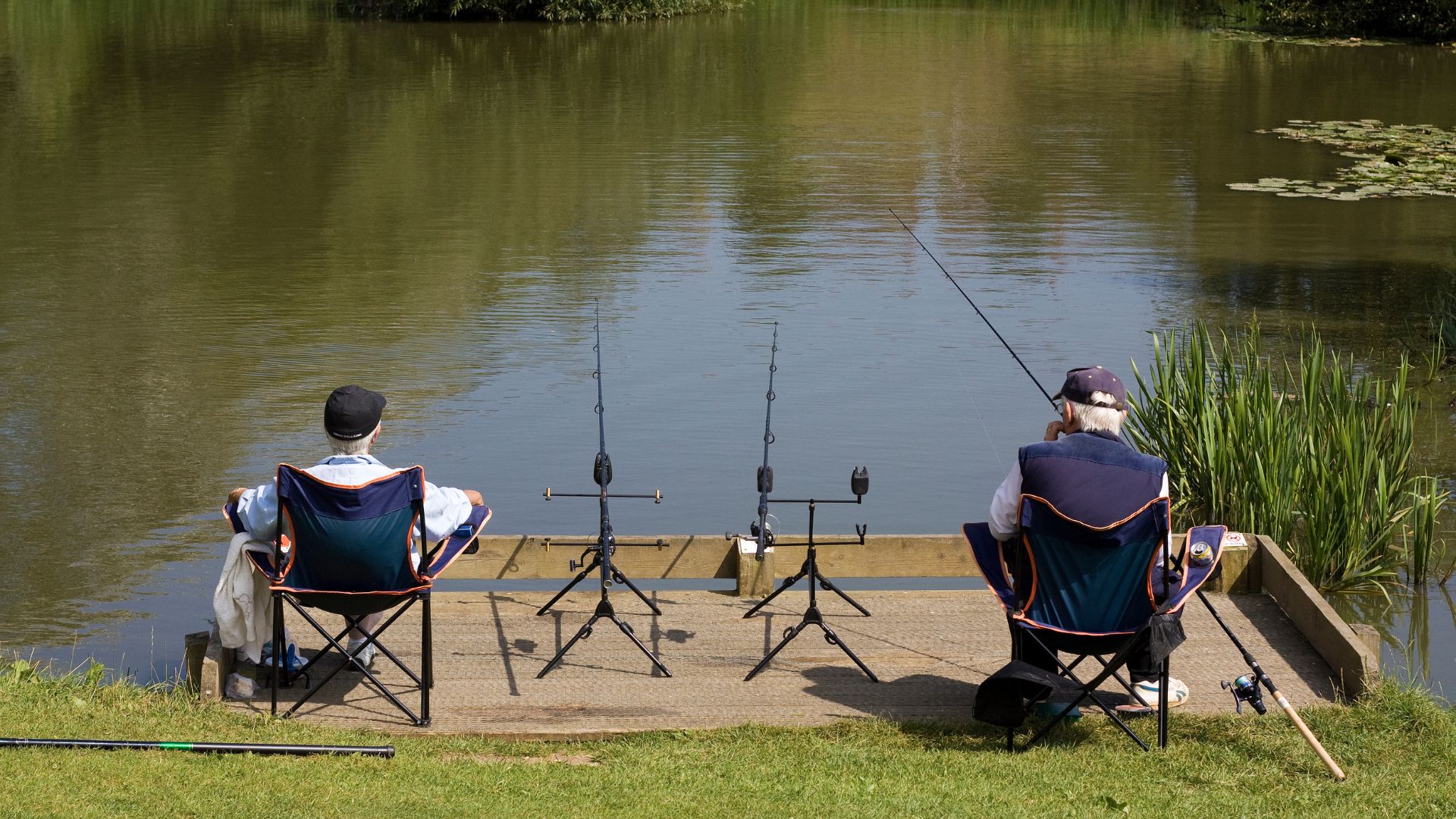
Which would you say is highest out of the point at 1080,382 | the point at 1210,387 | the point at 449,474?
the point at 1080,382

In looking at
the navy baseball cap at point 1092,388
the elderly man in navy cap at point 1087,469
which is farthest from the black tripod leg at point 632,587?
the navy baseball cap at point 1092,388

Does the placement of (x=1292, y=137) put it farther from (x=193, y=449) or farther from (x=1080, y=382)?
(x=1080, y=382)

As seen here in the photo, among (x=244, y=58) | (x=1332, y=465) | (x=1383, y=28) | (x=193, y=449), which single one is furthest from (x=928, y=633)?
(x=1383, y=28)

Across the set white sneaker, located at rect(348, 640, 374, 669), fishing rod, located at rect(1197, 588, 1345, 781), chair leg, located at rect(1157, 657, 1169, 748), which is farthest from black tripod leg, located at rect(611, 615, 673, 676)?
fishing rod, located at rect(1197, 588, 1345, 781)

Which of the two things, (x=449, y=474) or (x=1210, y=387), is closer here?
(x=1210, y=387)

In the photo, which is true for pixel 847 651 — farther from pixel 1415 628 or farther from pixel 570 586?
pixel 1415 628

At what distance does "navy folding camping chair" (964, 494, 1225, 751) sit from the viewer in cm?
477

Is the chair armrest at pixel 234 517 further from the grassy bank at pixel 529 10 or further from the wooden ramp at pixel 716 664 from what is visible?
the grassy bank at pixel 529 10

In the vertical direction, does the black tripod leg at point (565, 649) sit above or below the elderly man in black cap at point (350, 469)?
below

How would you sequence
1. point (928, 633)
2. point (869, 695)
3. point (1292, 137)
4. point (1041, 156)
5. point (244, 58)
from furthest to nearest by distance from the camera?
point (244, 58), point (1292, 137), point (1041, 156), point (928, 633), point (869, 695)

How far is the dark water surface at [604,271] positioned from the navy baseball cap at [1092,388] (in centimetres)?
246

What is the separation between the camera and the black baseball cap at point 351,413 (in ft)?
16.7

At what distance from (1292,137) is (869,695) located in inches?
666

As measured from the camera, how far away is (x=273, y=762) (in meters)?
4.62
